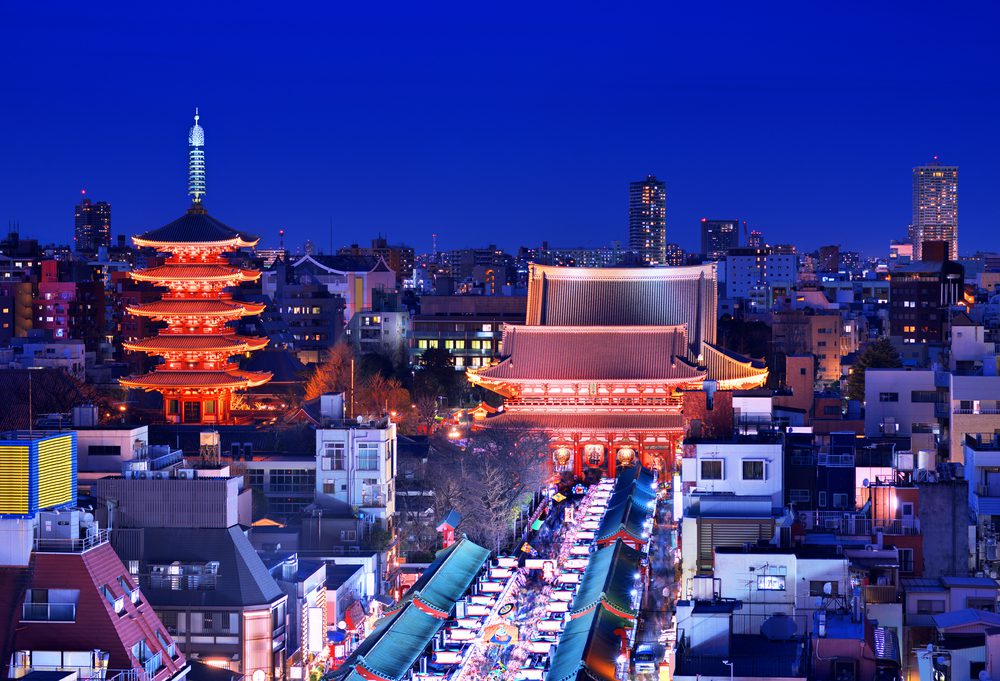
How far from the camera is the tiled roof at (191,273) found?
161 feet

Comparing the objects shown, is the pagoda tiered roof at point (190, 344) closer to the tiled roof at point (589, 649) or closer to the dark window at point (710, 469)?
the dark window at point (710, 469)

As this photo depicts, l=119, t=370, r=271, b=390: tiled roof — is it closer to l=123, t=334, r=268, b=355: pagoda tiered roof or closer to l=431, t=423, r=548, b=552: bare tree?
l=123, t=334, r=268, b=355: pagoda tiered roof

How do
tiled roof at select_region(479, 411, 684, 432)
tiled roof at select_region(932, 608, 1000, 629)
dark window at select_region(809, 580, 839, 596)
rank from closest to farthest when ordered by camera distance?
tiled roof at select_region(932, 608, 1000, 629), dark window at select_region(809, 580, 839, 596), tiled roof at select_region(479, 411, 684, 432)

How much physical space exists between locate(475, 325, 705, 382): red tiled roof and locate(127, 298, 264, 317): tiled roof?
26.2 feet

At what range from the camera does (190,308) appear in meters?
49.7

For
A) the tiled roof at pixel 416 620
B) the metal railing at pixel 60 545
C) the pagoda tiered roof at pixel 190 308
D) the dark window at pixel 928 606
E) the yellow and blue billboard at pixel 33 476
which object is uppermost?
the pagoda tiered roof at pixel 190 308

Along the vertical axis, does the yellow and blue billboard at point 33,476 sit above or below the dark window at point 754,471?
above

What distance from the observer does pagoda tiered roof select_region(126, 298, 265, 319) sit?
4969cm

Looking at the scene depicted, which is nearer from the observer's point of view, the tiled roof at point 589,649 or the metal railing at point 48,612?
the metal railing at point 48,612

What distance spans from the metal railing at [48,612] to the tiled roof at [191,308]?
103 ft

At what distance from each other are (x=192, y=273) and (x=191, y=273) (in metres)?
0.05

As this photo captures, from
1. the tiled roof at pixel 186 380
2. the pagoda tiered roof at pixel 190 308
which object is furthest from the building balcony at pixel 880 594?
the pagoda tiered roof at pixel 190 308

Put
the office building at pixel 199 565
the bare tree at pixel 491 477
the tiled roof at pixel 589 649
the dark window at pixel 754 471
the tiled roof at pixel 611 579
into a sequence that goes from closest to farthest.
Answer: the tiled roof at pixel 589 649
the office building at pixel 199 565
the tiled roof at pixel 611 579
the dark window at pixel 754 471
the bare tree at pixel 491 477

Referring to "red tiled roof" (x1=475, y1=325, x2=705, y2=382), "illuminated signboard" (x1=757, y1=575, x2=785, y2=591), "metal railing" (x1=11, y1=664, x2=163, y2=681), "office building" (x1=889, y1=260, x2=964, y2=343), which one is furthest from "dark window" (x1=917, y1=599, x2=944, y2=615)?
"office building" (x1=889, y1=260, x2=964, y2=343)
